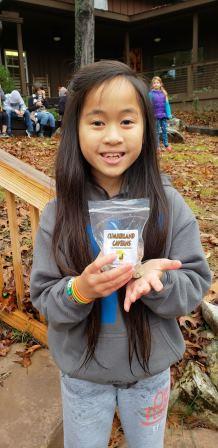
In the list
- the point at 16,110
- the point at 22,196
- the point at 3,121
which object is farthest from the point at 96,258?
the point at 16,110

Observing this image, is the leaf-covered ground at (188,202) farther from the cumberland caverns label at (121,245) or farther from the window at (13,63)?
the window at (13,63)

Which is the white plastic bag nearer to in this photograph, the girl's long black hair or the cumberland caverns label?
the cumberland caverns label

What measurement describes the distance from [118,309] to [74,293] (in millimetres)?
253

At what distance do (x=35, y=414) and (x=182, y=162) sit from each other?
22.1 feet

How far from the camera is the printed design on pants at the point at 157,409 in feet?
4.83

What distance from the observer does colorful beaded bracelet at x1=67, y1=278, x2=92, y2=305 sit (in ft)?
3.76

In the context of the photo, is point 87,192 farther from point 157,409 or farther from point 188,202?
point 188,202

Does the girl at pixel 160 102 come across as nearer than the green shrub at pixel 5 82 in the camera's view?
Yes

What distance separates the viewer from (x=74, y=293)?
3.79 ft

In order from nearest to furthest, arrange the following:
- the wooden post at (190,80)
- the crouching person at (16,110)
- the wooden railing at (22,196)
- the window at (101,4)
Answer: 1. the wooden railing at (22,196)
2. the crouching person at (16,110)
3. the window at (101,4)
4. the wooden post at (190,80)

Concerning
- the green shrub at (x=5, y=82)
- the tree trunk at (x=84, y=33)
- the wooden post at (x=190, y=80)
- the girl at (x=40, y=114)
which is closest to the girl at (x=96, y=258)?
the tree trunk at (x=84, y=33)

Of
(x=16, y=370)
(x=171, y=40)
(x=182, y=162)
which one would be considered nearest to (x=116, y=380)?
(x=16, y=370)

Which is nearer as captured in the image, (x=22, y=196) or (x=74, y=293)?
(x=74, y=293)

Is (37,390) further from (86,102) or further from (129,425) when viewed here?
(86,102)
